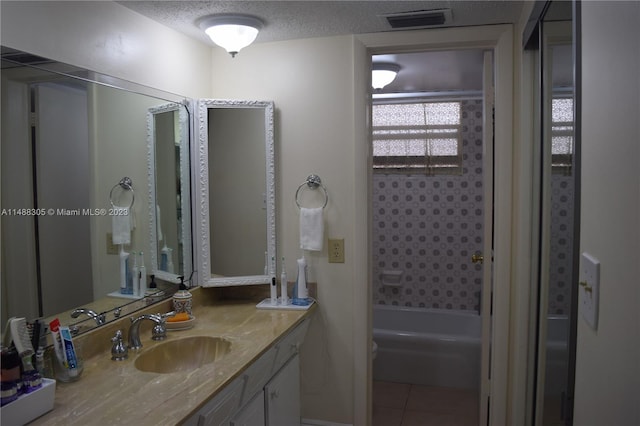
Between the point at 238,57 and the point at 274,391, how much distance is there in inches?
69.1

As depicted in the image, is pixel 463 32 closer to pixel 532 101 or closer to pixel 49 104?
pixel 532 101

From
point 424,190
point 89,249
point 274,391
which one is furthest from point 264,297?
point 424,190

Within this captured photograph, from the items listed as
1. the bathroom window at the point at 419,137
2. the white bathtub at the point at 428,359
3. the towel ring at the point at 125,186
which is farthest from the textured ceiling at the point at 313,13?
the white bathtub at the point at 428,359

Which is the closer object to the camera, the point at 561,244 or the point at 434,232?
the point at 561,244

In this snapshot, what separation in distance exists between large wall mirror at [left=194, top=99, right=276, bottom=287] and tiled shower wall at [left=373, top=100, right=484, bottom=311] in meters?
2.03

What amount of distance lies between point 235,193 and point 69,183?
0.98 metres

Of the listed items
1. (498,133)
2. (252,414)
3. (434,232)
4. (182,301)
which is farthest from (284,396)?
(434,232)

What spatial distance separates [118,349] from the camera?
6.27 feet

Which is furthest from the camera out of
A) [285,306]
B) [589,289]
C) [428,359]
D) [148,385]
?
[428,359]

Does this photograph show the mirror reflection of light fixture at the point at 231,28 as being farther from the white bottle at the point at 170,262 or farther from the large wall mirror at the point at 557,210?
the large wall mirror at the point at 557,210

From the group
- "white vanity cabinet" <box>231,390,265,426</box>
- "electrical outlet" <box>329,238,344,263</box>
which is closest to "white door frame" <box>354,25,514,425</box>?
"electrical outlet" <box>329,238,344,263</box>

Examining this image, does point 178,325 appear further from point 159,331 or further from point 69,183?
point 69,183

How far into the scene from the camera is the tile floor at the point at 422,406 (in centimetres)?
322

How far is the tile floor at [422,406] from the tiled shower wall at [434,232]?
0.99 meters
